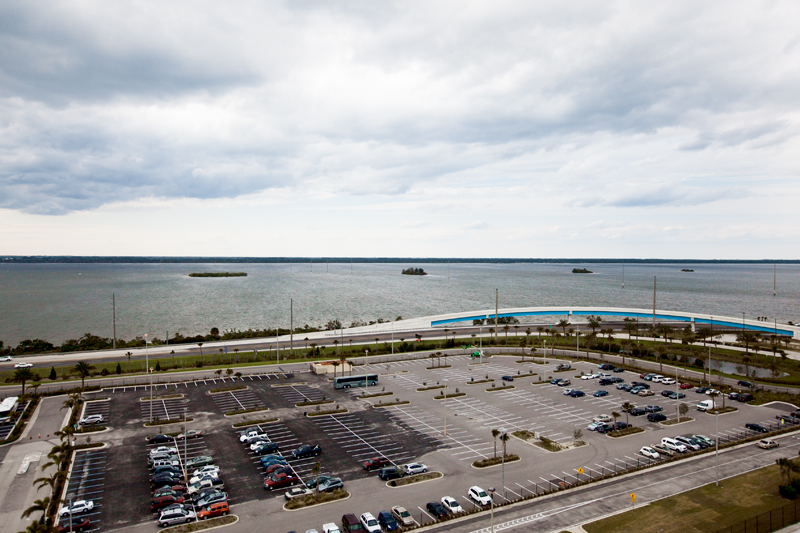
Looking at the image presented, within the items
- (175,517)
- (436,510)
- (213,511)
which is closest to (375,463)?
(436,510)

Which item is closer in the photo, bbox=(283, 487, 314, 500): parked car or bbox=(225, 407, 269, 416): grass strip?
bbox=(283, 487, 314, 500): parked car

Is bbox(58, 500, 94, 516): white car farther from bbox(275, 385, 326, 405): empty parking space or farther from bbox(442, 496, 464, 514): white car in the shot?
bbox(275, 385, 326, 405): empty parking space

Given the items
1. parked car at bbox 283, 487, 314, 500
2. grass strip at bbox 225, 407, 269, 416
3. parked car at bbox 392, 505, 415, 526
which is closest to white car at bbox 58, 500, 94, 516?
parked car at bbox 283, 487, 314, 500

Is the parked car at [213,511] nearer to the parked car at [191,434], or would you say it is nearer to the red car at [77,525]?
the red car at [77,525]

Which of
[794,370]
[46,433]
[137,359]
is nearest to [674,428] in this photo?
[794,370]

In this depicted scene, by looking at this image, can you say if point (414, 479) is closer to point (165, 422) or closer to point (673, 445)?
point (673, 445)

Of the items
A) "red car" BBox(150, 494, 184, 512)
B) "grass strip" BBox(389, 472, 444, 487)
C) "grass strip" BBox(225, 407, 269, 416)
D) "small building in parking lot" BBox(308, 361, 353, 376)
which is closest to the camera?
"red car" BBox(150, 494, 184, 512)

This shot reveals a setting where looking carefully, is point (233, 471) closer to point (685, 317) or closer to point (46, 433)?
point (46, 433)
